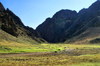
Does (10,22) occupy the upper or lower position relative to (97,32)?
upper

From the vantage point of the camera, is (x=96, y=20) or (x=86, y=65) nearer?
(x=86, y=65)

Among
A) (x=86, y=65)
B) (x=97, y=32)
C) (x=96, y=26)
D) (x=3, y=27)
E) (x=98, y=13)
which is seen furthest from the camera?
(x=98, y=13)

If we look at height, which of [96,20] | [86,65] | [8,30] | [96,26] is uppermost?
[96,20]

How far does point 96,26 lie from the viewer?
16088 cm

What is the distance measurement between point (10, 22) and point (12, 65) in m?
97.1

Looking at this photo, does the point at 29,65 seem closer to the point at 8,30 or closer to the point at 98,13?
the point at 8,30

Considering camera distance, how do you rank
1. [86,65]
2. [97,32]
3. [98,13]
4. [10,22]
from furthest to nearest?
[98,13], [97,32], [10,22], [86,65]

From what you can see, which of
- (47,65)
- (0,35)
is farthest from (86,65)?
(0,35)

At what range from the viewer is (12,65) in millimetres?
21844

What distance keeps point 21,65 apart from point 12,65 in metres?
1.87

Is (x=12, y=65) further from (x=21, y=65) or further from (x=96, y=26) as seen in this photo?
(x=96, y=26)

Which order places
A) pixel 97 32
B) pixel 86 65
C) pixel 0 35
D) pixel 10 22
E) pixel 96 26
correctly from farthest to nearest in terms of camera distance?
pixel 96 26 → pixel 97 32 → pixel 10 22 → pixel 0 35 → pixel 86 65

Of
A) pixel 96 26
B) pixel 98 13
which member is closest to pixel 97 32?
pixel 96 26

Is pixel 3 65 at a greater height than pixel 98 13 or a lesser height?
lesser
